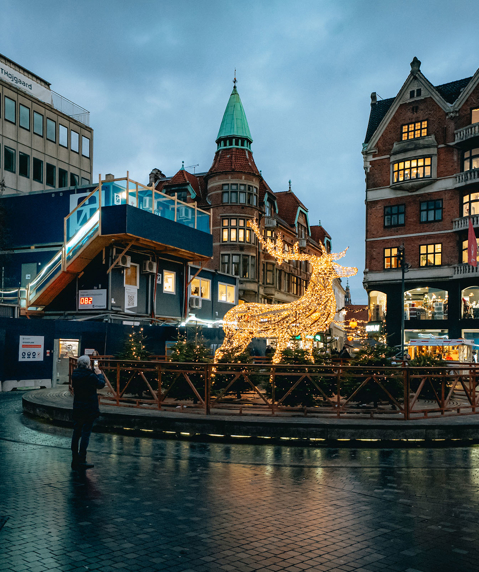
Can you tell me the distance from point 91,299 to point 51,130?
83.8 feet

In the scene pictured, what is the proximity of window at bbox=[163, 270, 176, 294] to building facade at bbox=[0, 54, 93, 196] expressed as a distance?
14.1m

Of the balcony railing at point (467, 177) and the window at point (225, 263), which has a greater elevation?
the balcony railing at point (467, 177)

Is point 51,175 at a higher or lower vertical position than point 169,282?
higher

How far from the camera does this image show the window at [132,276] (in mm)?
28975

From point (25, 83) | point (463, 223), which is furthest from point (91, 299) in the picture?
point (463, 223)

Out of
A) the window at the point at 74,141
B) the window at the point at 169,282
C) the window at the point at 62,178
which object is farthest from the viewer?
the window at the point at 74,141

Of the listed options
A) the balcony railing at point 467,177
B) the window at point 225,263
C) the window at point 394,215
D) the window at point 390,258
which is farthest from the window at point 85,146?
the balcony railing at point 467,177

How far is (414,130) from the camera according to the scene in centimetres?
4516

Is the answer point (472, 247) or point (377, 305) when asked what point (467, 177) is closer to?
point (472, 247)

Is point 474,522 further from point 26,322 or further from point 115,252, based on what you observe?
point 115,252

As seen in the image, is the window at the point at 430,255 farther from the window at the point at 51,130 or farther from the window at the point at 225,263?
the window at the point at 51,130

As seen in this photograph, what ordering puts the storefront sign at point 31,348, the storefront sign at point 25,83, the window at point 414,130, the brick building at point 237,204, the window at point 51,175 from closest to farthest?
the storefront sign at point 31,348
the storefront sign at point 25,83
the window at point 414,130
the window at point 51,175
the brick building at point 237,204

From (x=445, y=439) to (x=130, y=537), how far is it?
853cm

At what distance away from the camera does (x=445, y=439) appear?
12.3 metres
